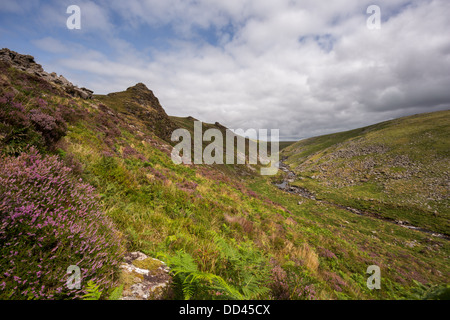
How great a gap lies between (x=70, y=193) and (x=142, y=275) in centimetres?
219

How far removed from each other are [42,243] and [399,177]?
6179 cm

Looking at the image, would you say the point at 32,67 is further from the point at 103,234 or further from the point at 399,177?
the point at 399,177

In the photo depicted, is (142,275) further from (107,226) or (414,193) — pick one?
(414,193)

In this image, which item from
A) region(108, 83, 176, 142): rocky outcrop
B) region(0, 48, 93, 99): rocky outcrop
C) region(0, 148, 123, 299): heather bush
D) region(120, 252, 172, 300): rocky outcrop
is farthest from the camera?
region(108, 83, 176, 142): rocky outcrop

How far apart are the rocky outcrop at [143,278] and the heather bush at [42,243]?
0.60 ft

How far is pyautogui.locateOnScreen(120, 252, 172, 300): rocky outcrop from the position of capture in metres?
2.15

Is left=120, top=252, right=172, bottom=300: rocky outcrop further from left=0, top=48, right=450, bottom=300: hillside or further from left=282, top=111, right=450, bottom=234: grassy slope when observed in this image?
left=282, top=111, right=450, bottom=234: grassy slope

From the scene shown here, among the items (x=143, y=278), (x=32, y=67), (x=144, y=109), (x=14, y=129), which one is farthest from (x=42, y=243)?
(x=144, y=109)

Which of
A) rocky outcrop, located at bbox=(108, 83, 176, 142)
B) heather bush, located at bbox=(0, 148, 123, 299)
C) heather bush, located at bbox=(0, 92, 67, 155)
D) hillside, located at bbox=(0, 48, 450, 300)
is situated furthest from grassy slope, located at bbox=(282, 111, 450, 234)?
heather bush, located at bbox=(0, 92, 67, 155)

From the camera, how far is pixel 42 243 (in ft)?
6.70

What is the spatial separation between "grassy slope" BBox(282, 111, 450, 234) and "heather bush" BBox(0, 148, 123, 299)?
131 feet
